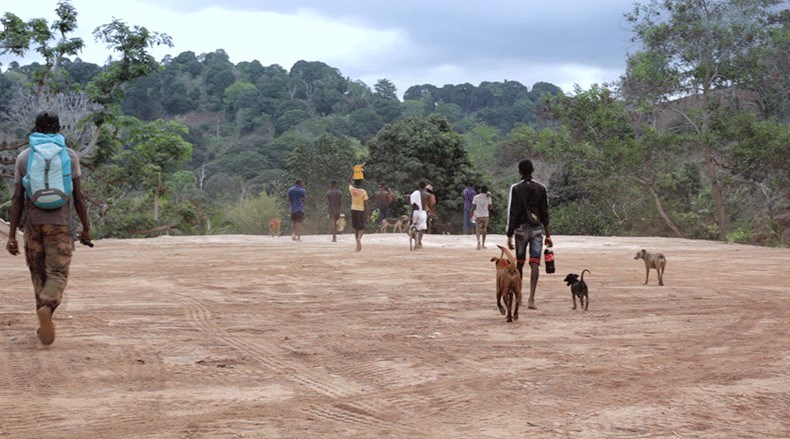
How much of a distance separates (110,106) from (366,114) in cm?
5771

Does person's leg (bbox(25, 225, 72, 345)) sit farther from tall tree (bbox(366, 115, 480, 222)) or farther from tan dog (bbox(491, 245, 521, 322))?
tall tree (bbox(366, 115, 480, 222))

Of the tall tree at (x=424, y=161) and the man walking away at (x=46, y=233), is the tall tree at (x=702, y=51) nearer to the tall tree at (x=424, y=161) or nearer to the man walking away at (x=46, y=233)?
the tall tree at (x=424, y=161)

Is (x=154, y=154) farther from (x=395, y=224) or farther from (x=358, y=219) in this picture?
(x=358, y=219)

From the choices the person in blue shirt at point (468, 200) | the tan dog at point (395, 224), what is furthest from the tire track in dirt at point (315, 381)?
the tan dog at point (395, 224)

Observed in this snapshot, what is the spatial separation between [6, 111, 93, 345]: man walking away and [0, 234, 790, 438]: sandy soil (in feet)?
1.58

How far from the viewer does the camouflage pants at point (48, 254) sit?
26.8 feet

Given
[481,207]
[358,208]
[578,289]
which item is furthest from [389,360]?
[481,207]

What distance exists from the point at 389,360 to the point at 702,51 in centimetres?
2745

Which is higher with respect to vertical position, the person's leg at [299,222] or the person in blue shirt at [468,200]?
the person in blue shirt at [468,200]

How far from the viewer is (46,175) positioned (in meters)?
8.20

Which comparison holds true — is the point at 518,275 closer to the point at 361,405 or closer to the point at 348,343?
the point at 348,343

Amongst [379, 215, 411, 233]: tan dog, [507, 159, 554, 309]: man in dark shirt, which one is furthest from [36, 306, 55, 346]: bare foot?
[379, 215, 411, 233]: tan dog

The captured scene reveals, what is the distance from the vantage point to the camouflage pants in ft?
26.8

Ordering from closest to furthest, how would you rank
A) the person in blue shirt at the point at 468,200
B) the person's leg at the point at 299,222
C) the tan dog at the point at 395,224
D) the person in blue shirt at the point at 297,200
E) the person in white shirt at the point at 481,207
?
1. the person in white shirt at the point at 481,207
2. the person in blue shirt at the point at 297,200
3. the person's leg at the point at 299,222
4. the person in blue shirt at the point at 468,200
5. the tan dog at the point at 395,224
